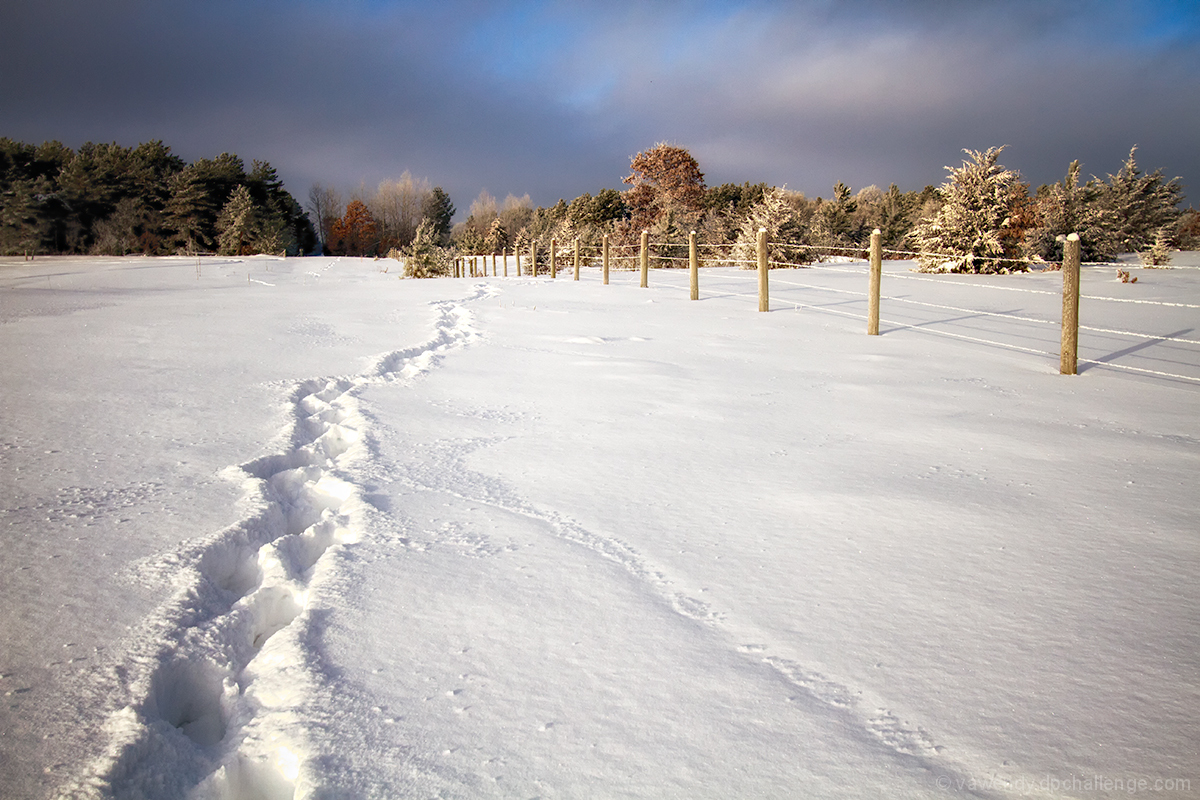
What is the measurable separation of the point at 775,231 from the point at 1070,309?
43.0 ft

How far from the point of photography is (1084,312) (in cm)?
870

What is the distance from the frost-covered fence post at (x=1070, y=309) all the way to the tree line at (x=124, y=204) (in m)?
33.5

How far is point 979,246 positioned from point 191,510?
1659 centimetres

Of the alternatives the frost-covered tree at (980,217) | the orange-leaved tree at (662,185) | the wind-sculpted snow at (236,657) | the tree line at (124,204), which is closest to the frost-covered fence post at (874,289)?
the wind-sculpted snow at (236,657)

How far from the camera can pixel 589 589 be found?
1.81 meters

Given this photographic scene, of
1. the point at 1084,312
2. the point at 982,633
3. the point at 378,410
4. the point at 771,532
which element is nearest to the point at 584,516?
the point at 771,532

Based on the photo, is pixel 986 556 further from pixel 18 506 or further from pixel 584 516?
pixel 18 506

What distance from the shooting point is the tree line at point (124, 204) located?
27031 mm

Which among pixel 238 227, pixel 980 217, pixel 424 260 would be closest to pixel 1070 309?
pixel 980 217

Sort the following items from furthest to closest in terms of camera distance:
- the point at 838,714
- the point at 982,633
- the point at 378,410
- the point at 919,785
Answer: the point at 378,410 → the point at 982,633 → the point at 838,714 → the point at 919,785

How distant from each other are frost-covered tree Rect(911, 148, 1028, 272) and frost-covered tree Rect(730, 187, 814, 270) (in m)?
3.52

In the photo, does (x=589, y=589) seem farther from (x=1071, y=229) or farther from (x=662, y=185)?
(x=662, y=185)

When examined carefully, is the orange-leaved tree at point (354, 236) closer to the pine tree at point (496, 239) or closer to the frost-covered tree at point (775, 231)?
the pine tree at point (496, 239)

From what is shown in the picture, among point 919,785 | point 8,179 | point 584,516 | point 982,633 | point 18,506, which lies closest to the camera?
point 919,785
